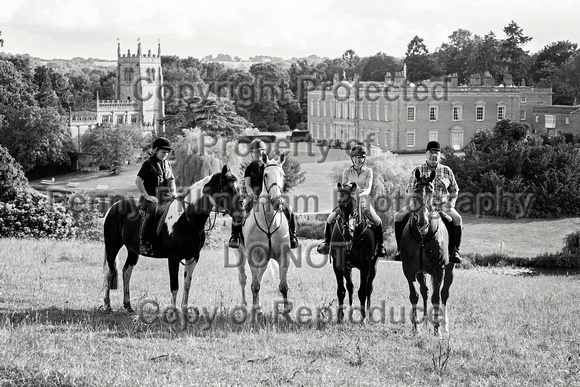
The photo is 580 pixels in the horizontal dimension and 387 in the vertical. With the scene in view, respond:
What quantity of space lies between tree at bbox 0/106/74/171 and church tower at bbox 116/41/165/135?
30044mm

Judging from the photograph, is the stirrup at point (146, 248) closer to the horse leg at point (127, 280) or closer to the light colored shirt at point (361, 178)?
the horse leg at point (127, 280)

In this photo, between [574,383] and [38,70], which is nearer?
[574,383]

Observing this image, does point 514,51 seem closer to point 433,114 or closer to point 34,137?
point 433,114

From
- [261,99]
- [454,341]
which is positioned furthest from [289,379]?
[261,99]

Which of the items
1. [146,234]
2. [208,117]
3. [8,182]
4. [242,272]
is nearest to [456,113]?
[208,117]

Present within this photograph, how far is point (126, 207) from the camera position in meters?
12.5

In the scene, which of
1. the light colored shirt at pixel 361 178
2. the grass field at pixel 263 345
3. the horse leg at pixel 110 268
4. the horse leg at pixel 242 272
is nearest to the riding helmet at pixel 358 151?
the light colored shirt at pixel 361 178

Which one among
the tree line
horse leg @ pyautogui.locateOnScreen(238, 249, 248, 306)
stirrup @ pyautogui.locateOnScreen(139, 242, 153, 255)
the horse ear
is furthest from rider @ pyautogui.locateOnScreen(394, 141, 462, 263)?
the tree line

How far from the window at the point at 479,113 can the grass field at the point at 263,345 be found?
226ft

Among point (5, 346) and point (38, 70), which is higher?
point (38, 70)

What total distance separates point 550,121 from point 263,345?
7952cm

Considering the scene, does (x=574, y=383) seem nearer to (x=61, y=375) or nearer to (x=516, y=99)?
(x=61, y=375)

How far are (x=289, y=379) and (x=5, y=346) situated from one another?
346 cm

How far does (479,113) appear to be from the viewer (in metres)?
81.6
